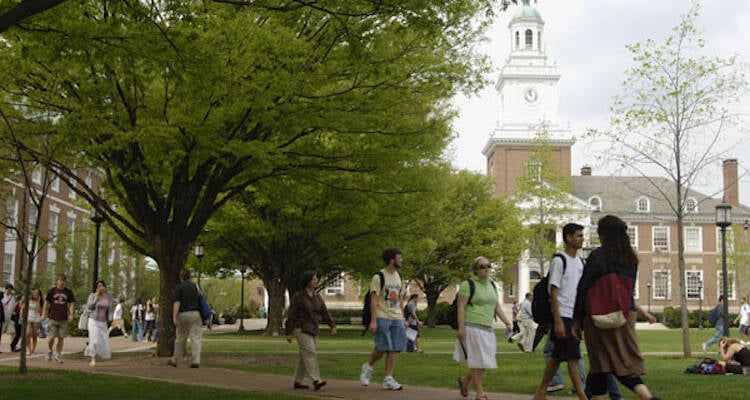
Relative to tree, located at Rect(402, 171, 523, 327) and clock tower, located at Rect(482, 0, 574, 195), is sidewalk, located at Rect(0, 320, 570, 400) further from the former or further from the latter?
clock tower, located at Rect(482, 0, 574, 195)

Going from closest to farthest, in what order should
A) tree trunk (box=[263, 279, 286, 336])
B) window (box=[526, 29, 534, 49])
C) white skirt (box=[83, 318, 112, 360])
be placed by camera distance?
white skirt (box=[83, 318, 112, 360]) → tree trunk (box=[263, 279, 286, 336]) → window (box=[526, 29, 534, 49])

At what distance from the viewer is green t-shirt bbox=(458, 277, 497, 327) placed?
10.2 metres

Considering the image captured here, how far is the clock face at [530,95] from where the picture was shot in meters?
81.1

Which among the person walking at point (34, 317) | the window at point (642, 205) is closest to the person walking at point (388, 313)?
the person walking at point (34, 317)

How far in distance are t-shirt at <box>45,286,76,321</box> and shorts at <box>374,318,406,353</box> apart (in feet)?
27.1

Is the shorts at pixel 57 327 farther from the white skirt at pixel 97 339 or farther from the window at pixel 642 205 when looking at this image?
the window at pixel 642 205

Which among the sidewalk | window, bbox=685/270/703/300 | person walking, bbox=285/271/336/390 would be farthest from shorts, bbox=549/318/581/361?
window, bbox=685/270/703/300

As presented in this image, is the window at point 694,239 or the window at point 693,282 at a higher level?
the window at point 694,239

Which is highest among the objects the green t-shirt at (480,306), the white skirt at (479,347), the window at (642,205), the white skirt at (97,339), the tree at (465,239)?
the window at (642,205)

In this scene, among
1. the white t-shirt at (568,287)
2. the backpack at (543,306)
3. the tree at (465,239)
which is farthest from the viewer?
the tree at (465,239)

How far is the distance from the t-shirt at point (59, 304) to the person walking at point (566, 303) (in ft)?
36.1

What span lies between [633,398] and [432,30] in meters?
5.33

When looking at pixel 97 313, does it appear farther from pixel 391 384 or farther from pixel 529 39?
pixel 529 39

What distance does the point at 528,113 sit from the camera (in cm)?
8062
